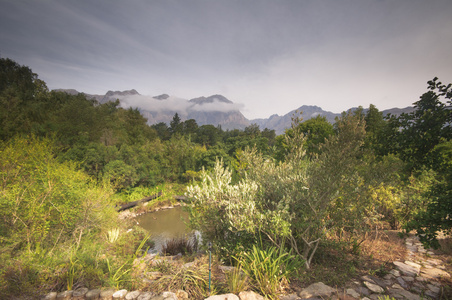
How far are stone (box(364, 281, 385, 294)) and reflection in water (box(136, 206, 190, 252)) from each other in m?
Answer: 7.10

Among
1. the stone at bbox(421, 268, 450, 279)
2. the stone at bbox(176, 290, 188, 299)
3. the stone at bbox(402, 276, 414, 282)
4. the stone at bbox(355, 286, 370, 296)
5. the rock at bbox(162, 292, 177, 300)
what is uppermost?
the stone at bbox(421, 268, 450, 279)

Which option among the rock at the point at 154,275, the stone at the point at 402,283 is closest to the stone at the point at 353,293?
the stone at the point at 402,283

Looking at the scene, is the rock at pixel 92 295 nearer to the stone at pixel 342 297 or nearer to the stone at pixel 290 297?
the stone at pixel 290 297

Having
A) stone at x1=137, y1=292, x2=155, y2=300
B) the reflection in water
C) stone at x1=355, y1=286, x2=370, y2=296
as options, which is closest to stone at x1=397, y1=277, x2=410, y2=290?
stone at x1=355, y1=286, x2=370, y2=296

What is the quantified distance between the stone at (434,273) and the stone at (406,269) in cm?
12

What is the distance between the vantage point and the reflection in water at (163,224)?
32.0 feet

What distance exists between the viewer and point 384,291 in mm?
3158

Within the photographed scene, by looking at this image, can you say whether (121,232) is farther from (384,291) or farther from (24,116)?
(24,116)


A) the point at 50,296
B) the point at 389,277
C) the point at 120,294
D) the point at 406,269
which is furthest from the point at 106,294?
the point at 406,269

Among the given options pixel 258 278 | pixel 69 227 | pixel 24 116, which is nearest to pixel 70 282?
pixel 69 227

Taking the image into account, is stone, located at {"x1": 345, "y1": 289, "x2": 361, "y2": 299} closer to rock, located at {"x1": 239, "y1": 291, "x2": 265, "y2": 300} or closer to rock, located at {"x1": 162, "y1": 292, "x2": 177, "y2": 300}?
rock, located at {"x1": 239, "y1": 291, "x2": 265, "y2": 300}

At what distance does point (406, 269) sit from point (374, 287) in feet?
4.18

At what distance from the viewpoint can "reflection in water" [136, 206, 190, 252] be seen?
9766 mm

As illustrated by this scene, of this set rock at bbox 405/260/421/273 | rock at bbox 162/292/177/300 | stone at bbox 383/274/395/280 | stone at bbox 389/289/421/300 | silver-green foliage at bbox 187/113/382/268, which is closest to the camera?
stone at bbox 389/289/421/300
